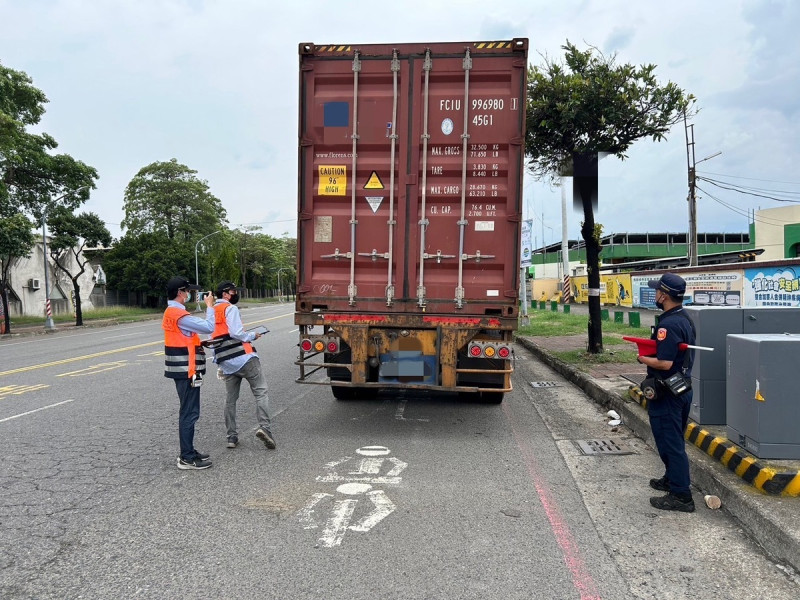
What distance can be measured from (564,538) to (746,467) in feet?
5.30

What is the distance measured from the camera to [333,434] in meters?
6.29

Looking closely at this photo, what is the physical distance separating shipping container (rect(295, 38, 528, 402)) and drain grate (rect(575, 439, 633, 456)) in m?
1.09

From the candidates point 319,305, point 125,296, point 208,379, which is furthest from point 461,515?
point 125,296

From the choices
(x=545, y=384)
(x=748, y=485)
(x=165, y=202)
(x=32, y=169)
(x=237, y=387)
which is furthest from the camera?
(x=165, y=202)

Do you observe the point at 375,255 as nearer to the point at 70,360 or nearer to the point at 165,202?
the point at 70,360

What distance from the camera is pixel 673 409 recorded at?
4.21 meters

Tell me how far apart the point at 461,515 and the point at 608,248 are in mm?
58255

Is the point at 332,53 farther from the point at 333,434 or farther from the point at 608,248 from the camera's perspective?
the point at 608,248

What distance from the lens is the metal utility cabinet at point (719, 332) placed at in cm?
537

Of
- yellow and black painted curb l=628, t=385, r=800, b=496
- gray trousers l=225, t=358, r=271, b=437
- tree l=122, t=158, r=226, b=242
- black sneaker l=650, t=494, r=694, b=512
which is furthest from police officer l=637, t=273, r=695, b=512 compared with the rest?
tree l=122, t=158, r=226, b=242

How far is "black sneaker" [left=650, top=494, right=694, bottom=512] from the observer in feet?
13.5

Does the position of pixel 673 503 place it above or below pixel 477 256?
below

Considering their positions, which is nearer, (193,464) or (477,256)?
(193,464)

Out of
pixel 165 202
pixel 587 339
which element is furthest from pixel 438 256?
pixel 165 202
